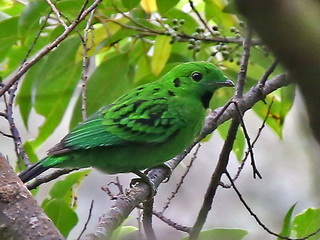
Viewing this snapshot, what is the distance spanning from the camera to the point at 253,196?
23.3 feet

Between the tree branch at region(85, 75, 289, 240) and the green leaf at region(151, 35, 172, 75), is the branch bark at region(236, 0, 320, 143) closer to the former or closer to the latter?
the tree branch at region(85, 75, 289, 240)

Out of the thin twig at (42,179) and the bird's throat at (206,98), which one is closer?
the thin twig at (42,179)

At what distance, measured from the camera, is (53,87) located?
405cm

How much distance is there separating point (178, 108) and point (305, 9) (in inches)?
106

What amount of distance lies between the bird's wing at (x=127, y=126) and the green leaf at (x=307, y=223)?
0.85 meters

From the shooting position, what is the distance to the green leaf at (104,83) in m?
3.94

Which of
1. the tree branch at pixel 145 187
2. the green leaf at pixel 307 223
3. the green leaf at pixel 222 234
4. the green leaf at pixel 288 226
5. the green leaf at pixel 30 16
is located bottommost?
the green leaf at pixel 307 223

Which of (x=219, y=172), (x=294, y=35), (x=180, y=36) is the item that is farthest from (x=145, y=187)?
(x=294, y=35)

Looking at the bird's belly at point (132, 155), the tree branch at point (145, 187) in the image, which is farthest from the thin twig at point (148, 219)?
the bird's belly at point (132, 155)

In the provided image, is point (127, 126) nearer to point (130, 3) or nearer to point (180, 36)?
point (180, 36)

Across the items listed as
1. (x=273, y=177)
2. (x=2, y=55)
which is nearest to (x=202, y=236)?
(x=2, y=55)

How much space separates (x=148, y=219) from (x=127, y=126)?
659 mm

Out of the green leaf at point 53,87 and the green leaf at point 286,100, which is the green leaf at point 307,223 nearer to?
the green leaf at point 286,100

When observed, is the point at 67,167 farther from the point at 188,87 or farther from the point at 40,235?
the point at 40,235
